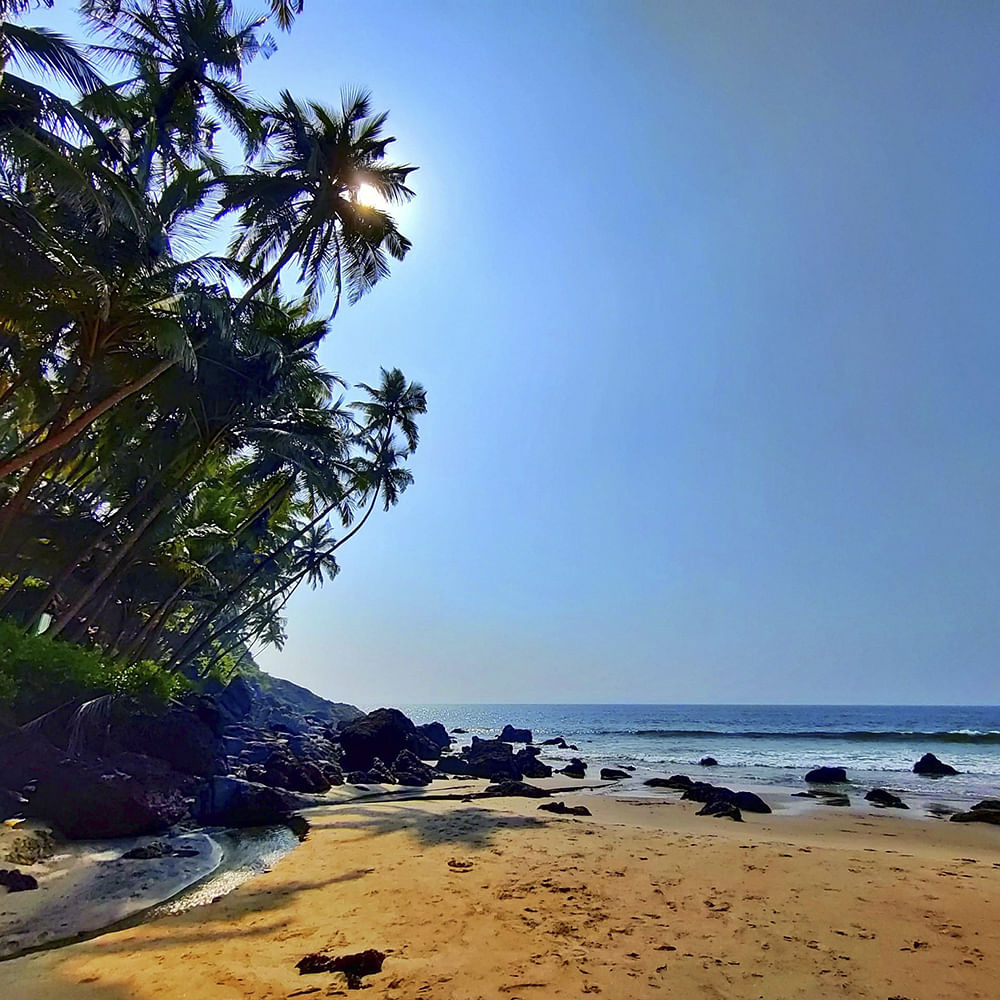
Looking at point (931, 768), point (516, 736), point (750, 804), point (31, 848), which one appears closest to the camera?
point (31, 848)

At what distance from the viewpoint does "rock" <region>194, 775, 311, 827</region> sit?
477 inches

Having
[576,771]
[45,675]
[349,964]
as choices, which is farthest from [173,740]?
[576,771]

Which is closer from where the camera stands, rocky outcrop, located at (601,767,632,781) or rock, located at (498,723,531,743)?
rocky outcrop, located at (601,767,632,781)

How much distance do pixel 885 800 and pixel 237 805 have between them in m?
17.0

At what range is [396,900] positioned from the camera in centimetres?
701

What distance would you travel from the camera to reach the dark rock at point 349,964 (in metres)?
4.86

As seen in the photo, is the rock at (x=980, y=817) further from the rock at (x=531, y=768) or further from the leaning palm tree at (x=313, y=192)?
the leaning palm tree at (x=313, y=192)

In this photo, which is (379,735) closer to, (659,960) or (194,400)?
(194,400)

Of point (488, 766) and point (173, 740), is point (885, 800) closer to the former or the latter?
point (488, 766)

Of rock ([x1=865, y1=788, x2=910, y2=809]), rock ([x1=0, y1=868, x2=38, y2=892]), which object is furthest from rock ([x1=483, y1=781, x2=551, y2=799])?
rock ([x1=0, y1=868, x2=38, y2=892])

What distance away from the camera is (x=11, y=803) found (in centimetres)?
949

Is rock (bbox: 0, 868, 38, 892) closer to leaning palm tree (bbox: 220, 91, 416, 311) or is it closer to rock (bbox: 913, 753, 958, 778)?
leaning palm tree (bbox: 220, 91, 416, 311)

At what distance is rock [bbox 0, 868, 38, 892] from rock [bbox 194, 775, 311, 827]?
5003mm

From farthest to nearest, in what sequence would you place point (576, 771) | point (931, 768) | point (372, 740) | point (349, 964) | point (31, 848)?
point (931, 768), point (576, 771), point (372, 740), point (31, 848), point (349, 964)
